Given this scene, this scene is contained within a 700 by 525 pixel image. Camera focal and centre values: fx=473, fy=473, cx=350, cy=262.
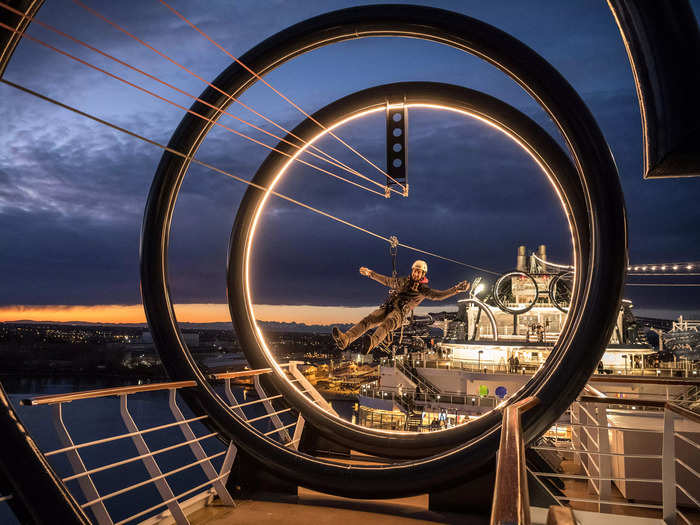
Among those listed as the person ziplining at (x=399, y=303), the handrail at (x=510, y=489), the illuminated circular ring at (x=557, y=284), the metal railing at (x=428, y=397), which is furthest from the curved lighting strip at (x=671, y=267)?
the handrail at (x=510, y=489)

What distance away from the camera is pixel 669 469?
3.37 meters

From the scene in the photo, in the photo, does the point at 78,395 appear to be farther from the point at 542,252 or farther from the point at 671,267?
the point at 542,252

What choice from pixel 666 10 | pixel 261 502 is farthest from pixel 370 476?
pixel 666 10

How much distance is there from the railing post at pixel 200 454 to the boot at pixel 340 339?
2.01m

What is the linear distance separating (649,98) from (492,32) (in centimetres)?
280

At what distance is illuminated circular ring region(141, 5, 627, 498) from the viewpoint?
3.58m

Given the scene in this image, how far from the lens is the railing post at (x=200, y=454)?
3.70 m

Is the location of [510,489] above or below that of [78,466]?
above

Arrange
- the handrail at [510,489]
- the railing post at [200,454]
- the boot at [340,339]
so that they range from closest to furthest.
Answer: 1. the handrail at [510,489]
2. the railing post at [200,454]
3. the boot at [340,339]

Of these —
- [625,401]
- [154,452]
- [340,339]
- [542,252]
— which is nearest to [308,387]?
[340,339]

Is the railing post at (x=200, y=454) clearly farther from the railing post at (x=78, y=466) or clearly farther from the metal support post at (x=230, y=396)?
the railing post at (x=78, y=466)

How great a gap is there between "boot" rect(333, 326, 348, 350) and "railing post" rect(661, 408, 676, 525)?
3.18 meters

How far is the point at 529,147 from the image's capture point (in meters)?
4.78

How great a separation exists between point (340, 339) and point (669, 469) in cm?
331
